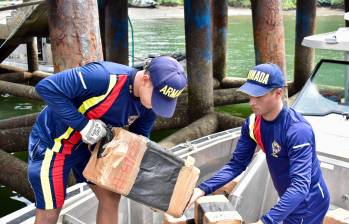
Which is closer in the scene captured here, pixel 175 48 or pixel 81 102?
pixel 81 102

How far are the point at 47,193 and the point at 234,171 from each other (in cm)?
113

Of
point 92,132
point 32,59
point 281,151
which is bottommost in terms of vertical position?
point 32,59

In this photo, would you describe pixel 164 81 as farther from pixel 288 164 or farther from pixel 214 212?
pixel 288 164

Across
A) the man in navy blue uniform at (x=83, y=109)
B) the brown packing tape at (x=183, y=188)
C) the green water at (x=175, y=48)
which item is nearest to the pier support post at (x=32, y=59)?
the green water at (x=175, y=48)

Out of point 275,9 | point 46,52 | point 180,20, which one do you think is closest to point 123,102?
point 275,9

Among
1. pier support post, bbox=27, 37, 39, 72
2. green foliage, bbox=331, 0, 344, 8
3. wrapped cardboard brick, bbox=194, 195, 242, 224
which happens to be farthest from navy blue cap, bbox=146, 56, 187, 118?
green foliage, bbox=331, 0, 344, 8

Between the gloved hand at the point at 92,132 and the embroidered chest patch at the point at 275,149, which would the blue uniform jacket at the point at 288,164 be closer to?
the embroidered chest patch at the point at 275,149

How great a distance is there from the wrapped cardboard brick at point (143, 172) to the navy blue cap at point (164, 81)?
234mm

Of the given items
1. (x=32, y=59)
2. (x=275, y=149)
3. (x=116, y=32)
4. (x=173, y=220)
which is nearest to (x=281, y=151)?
(x=275, y=149)

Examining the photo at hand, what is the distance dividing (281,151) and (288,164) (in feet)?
0.32

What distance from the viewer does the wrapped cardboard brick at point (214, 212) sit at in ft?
8.52

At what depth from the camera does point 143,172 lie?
2.64 meters

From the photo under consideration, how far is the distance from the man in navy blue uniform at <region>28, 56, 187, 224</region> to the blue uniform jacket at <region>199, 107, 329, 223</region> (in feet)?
1.99

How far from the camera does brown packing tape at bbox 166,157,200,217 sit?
2631mm
